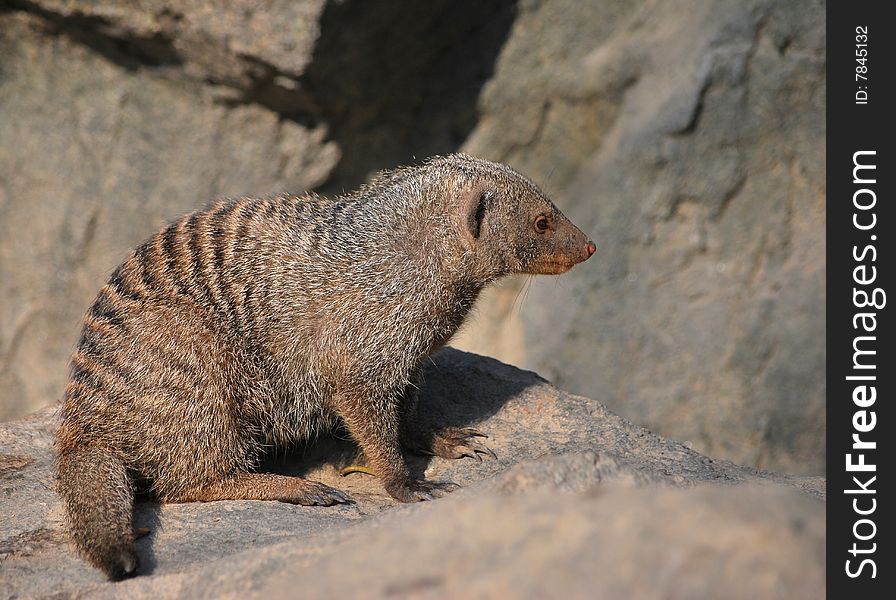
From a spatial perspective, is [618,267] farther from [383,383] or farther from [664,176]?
[383,383]

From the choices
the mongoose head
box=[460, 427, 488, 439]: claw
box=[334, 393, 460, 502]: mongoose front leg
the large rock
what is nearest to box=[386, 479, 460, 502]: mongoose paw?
box=[334, 393, 460, 502]: mongoose front leg

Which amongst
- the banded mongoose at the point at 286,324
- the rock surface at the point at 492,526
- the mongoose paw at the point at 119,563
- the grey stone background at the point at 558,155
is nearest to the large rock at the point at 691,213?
the grey stone background at the point at 558,155

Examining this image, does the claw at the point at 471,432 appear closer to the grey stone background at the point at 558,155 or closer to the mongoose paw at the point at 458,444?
the mongoose paw at the point at 458,444

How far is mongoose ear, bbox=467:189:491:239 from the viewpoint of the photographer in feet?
11.8

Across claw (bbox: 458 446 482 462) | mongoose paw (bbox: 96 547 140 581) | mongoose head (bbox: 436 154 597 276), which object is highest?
mongoose head (bbox: 436 154 597 276)

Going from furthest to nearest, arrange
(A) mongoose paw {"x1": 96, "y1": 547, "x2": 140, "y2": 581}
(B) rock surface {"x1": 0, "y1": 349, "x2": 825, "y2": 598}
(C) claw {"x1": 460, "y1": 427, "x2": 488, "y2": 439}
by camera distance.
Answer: (C) claw {"x1": 460, "y1": 427, "x2": 488, "y2": 439} < (A) mongoose paw {"x1": 96, "y1": 547, "x2": 140, "y2": 581} < (B) rock surface {"x1": 0, "y1": 349, "x2": 825, "y2": 598}

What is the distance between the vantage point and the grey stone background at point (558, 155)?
5797mm

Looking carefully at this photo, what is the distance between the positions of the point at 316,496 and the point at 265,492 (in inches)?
7.6

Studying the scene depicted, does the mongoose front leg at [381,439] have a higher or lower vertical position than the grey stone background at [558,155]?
lower

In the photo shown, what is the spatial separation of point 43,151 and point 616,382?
4.03m

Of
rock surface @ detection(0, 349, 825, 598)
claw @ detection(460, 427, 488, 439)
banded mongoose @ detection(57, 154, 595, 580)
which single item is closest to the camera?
rock surface @ detection(0, 349, 825, 598)

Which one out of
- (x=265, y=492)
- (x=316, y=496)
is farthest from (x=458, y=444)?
(x=265, y=492)

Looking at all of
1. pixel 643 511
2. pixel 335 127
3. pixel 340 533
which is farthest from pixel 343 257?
pixel 335 127

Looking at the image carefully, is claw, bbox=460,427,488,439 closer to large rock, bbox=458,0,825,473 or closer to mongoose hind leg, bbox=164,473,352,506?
mongoose hind leg, bbox=164,473,352,506
